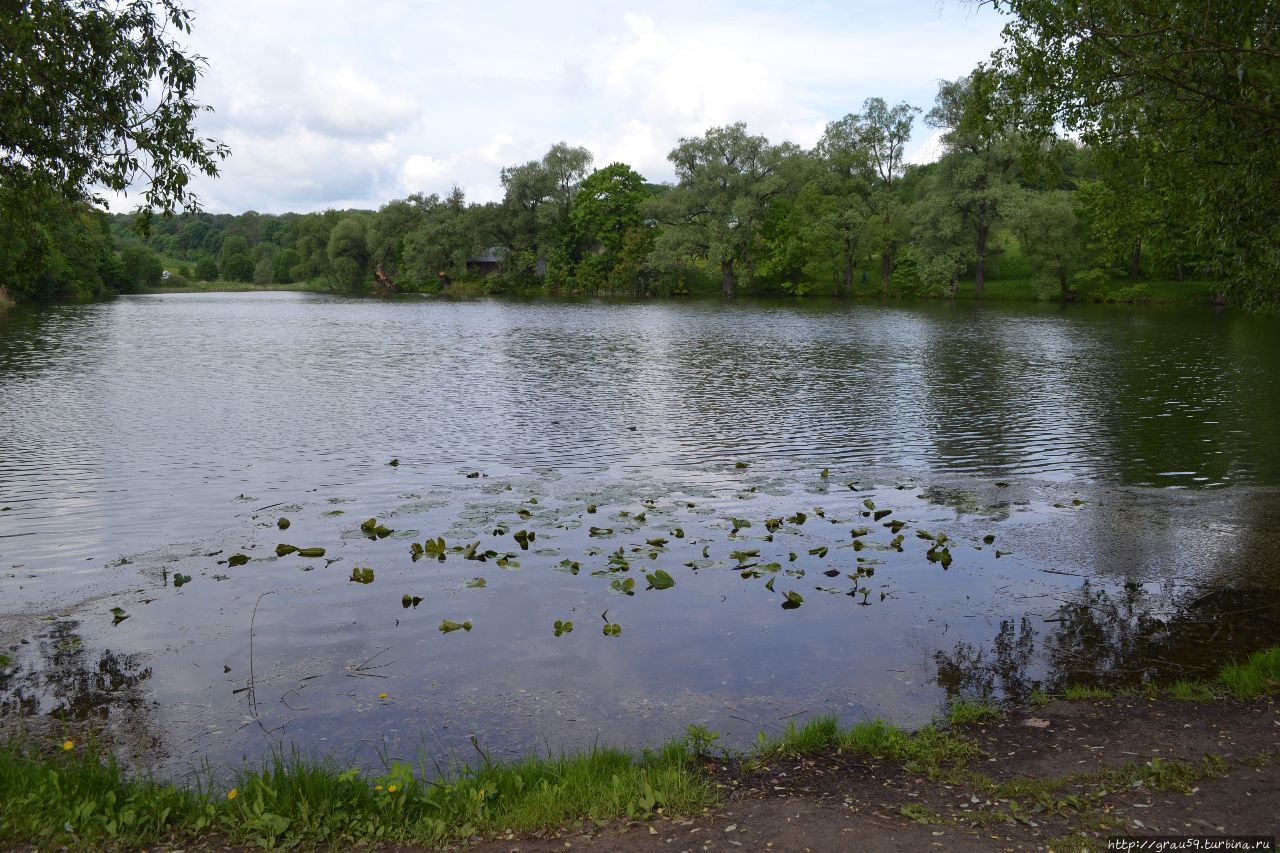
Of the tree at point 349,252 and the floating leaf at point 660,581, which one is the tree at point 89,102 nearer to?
the floating leaf at point 660,581

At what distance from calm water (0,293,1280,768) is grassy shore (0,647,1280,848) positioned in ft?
4.07

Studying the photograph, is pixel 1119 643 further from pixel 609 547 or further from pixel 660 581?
pixel 609 547

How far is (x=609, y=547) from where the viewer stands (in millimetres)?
16062

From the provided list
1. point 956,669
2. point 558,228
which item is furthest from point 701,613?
point 558,228

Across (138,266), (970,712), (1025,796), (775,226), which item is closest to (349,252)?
(138,266)

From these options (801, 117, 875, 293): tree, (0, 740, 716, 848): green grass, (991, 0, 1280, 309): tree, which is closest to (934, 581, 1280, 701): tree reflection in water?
(0, 740, 716, 848): green grass

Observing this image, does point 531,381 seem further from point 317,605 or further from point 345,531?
point 317,605

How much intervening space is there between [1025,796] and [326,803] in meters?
5.71

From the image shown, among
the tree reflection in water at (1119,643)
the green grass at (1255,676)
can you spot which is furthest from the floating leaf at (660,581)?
the green grass at (1255,676)

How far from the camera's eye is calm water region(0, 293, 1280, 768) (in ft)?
34.7

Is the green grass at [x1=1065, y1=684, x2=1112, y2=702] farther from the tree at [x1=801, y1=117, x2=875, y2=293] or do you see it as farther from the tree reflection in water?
the tree at [x1=801, y1=117, x2=875, y2=293]

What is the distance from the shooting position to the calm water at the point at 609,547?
10562 millimetres

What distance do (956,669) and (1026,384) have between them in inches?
1152

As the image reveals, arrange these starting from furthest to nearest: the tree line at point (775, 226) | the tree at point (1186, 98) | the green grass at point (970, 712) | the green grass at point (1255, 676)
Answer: the tree line at point (775, 226) < the tree at point (1186, 98) < the green grass at point (970, 712) < the green grass at point (1255, 676)
